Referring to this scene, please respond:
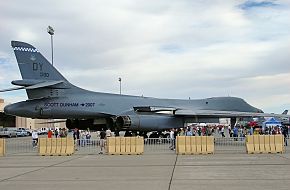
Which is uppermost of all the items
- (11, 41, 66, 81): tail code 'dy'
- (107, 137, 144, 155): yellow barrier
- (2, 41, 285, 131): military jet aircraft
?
(11, 41, 66, 81): tail code 'dy'

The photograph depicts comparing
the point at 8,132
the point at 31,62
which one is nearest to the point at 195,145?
the point at 31,62

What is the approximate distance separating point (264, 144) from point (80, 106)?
13487 millimetres

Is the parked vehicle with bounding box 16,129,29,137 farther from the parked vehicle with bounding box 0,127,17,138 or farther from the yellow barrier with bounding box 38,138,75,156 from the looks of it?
the yellow barrier with bounding box 38,138,75,156

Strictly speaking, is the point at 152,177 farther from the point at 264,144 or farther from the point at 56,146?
the point at 264,144

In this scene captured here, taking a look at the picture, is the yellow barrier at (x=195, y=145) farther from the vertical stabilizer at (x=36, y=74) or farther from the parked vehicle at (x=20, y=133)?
the parked vehicle at (x=20, y=133)

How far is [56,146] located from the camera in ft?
64.2

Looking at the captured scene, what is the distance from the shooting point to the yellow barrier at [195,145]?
19.0 m

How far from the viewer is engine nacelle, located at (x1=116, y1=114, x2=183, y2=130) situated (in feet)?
92.9

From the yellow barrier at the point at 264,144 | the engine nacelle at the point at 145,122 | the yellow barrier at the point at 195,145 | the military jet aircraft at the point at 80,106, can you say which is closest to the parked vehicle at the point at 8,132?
the military jet aircraft at the point at 80,106

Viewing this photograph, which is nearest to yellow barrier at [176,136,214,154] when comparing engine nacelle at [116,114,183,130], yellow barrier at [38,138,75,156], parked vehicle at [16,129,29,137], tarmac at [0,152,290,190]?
yellow barrier at [38,138,75,156]

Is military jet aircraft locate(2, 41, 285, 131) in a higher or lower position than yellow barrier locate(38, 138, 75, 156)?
higher

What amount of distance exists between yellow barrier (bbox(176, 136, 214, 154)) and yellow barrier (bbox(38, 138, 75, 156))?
493 cm

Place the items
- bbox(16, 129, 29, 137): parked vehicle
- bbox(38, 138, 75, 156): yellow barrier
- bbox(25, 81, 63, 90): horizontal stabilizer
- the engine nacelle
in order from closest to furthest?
bbox(38, 138, 75, 156): yellow barrier < bbox(25, 81, 63, 90): horizontal stabilizer < the engine nacelle < bbox(16, 129, 29, 137): parked vehicle

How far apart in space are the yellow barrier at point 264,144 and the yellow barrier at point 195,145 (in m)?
1.70
